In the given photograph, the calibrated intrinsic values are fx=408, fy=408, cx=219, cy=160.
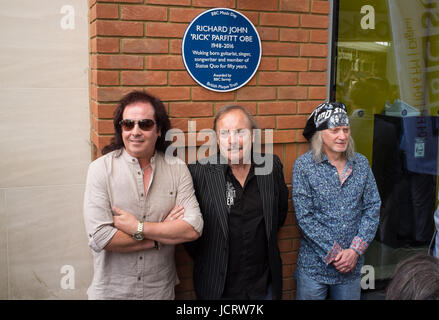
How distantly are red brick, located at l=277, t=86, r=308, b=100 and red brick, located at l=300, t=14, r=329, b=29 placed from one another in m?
0.52

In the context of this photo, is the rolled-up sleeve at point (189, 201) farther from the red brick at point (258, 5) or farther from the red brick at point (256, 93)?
the red brick at point (258, 5)

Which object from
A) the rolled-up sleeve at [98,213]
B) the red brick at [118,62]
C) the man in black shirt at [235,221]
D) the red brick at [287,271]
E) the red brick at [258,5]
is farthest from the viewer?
the red brick at [287,271]

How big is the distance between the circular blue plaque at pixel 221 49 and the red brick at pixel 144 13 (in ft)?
0.70

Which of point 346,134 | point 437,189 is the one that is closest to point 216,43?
point 346,134

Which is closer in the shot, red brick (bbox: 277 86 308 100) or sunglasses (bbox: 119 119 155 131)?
sunglasses (bbox: 119 119 155 131)

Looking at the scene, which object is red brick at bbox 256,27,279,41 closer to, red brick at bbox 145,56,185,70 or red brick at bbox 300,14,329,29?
red brick at bbox 300,14,329,29

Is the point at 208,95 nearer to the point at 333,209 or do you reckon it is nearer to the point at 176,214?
the point at 176,214

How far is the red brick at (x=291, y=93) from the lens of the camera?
335 cm

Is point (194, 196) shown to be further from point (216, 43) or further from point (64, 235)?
point (64, 235)

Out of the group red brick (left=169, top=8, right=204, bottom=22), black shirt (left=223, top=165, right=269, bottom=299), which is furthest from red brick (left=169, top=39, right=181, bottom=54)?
black shirt (left=223, top=165, right=269, bottom=299)

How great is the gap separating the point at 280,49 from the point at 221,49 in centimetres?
50

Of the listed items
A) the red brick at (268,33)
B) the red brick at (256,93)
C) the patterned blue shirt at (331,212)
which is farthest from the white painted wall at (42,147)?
the patterned blue shirt at (331,212)

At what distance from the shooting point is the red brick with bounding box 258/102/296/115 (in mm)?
3312

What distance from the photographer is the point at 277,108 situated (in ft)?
11.0
